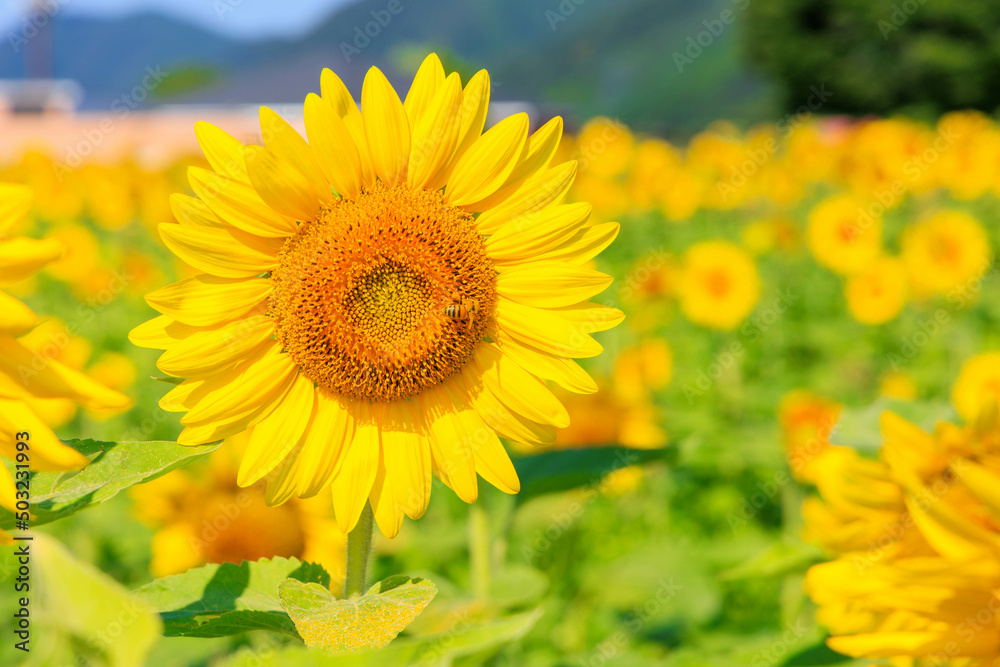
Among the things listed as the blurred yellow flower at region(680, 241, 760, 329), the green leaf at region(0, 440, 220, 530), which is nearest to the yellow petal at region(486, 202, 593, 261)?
the green leaf at region(0, 440, 220, 530)

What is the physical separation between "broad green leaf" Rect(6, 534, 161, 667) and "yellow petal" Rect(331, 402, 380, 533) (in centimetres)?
46

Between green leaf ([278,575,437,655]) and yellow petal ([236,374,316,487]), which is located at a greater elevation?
yellow petal ([236,374,316,487])

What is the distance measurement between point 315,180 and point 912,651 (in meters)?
0.97

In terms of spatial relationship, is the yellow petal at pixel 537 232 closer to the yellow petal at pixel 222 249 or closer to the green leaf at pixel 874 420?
the yellow petal at pixel 222 249

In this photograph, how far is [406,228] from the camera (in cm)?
125

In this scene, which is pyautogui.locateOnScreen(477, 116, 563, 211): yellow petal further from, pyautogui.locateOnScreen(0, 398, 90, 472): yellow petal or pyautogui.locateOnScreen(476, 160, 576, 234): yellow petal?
pyautogui.locateOnScreen(0, 398, 90, 472): yellow petal

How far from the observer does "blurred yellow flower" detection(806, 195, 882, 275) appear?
613 cm

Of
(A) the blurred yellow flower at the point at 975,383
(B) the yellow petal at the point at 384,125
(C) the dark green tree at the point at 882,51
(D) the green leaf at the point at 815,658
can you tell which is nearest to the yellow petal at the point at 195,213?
(B) the yellow petal at the point at 384,125

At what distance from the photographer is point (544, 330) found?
123 centimetres

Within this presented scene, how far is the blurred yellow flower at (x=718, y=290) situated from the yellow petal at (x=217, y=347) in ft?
16.0

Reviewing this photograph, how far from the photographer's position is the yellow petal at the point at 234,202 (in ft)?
3.74

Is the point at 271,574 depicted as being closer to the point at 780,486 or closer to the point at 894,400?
the point at 894,400

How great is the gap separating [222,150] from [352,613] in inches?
23.6

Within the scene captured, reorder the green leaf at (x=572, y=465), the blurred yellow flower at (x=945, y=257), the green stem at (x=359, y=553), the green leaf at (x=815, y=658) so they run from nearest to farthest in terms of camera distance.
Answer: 1. the green stem at (x=359, y=553)
2. the green leaf at (x=815, y=658)
3. the green leaf at (x=572, y=465)
4. the blurred yellow flower at (x=945, y=257)
